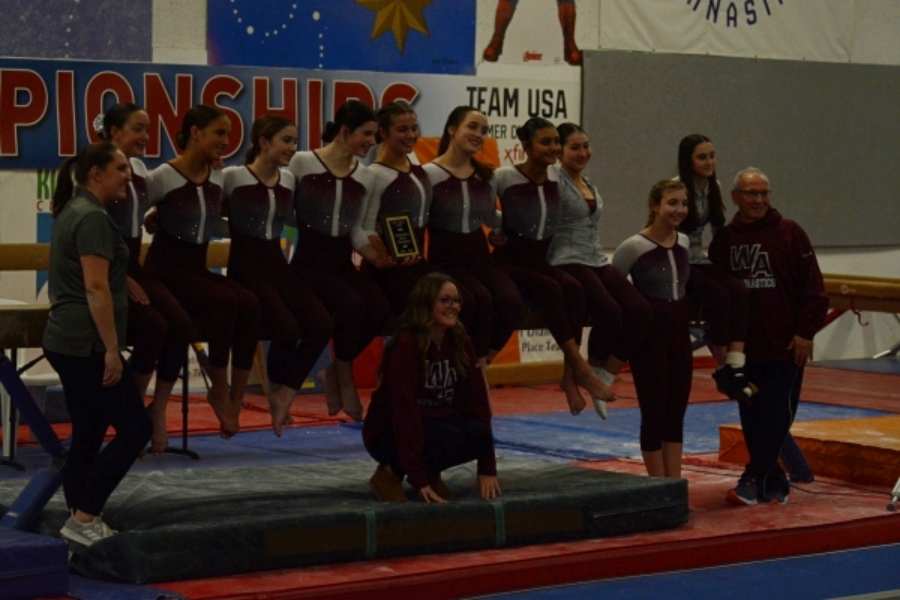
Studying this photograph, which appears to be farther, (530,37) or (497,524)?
(530,37)

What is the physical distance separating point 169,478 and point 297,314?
3.49 feet

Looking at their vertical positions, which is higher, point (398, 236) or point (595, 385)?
point (398, 236)

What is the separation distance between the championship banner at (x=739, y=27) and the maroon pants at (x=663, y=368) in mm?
6427

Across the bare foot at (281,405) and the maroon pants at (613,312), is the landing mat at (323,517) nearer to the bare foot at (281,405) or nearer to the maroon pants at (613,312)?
the bare foot at (281,405)

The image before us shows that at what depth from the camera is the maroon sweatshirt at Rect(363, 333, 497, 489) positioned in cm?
653

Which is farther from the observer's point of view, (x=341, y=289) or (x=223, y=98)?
(x=223, y=98)

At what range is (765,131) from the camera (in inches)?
576

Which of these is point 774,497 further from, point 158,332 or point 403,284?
point 158,332

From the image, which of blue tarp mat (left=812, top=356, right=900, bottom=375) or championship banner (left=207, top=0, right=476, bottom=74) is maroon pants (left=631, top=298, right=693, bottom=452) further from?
blue tarp mat (left=812, top=356, right=900, bottom=375)

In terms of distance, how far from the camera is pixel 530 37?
13.2m

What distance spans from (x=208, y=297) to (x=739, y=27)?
8.96 metres

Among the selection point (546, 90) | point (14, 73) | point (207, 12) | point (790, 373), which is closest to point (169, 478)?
point (790, 373)

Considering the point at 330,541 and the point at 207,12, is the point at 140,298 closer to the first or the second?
the point at 330,541

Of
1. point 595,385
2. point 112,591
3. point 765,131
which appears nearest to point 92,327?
point 112,591
